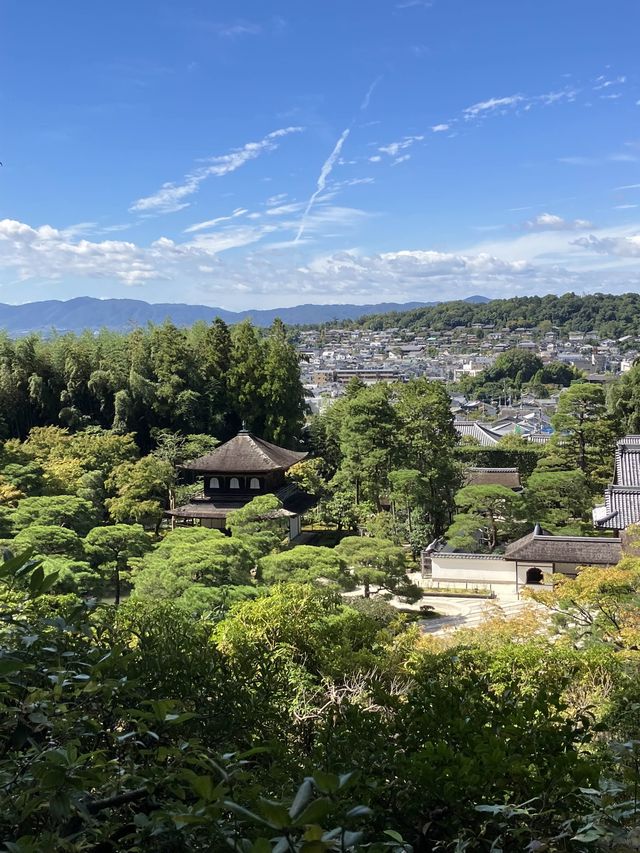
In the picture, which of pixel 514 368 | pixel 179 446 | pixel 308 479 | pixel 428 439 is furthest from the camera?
pixel 514 368

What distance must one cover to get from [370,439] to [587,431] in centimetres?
767

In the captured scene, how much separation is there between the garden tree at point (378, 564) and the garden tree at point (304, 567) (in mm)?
1302

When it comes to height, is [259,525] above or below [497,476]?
above

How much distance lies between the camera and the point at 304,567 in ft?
38.4

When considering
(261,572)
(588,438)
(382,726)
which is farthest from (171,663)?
(588,438)

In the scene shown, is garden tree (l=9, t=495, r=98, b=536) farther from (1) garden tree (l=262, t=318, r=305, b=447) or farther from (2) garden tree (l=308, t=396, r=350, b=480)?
(2) garden tree (l=308, t=396, r=350, b=480)

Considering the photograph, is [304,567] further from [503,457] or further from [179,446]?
[503,457]

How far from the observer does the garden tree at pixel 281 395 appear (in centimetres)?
2614

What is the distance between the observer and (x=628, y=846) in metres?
1.72

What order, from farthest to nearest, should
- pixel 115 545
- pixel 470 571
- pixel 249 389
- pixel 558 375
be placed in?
pixel 558 375
pixel 249 389
pixel 470 571
pixel 115 545

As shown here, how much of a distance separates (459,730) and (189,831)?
1369mm

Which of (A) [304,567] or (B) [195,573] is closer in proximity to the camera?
(B) [195,573]

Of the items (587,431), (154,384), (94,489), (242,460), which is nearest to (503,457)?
(587,431)

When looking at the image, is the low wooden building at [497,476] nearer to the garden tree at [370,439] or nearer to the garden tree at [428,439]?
the garden tree at [428,439]
